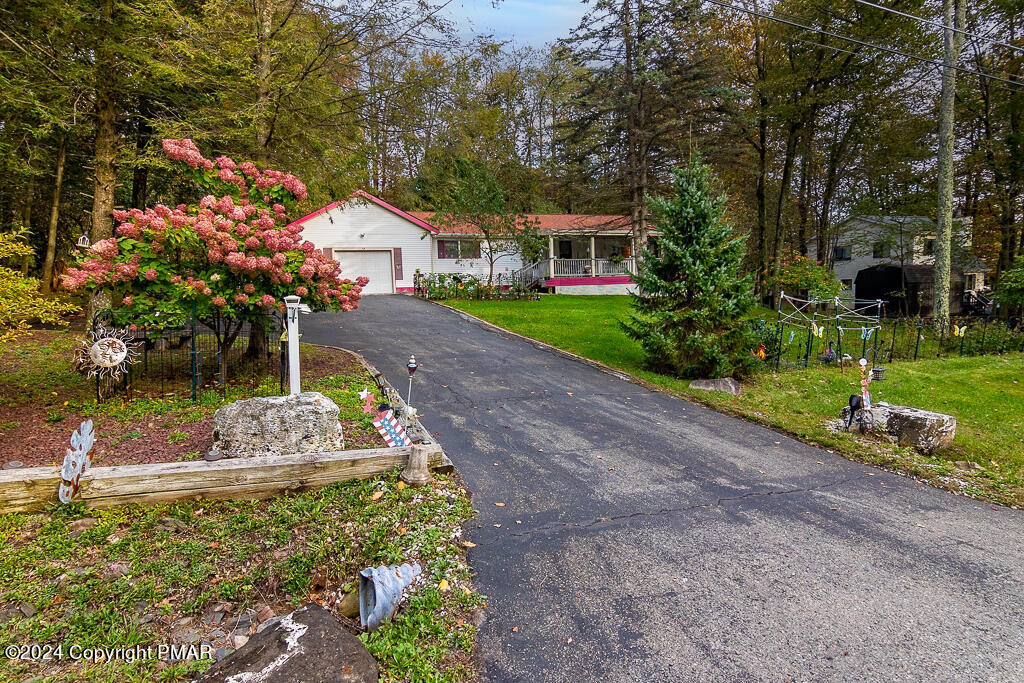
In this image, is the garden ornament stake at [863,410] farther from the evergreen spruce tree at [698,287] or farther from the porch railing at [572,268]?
the porch railing at [572,268]

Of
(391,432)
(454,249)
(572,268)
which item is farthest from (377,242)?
(391,432)

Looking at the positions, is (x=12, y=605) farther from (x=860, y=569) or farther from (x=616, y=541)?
(x=860, y=569)

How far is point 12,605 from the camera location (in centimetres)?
327

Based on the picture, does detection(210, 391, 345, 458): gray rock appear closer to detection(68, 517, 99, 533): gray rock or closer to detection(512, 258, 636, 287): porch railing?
detection(68, 517, 99, 533): gray rock

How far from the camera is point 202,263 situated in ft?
21.9

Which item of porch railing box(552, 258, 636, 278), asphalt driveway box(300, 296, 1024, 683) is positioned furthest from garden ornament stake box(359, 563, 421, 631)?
porch railing box(552, 258, 636, 278)

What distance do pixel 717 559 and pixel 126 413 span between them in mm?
6776

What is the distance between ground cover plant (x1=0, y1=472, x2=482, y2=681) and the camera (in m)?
3.08

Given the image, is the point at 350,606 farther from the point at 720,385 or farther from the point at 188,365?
the point at 720,385

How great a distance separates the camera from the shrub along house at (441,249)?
22609 millimetres

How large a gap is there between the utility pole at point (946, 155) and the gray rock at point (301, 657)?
57.9 feet

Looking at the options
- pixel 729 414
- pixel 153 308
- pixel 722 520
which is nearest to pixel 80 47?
pixel 153 308

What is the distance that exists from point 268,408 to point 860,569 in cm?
536

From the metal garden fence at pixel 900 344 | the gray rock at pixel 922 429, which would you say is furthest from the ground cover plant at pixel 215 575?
the metal garden fence at pixel 900 344
